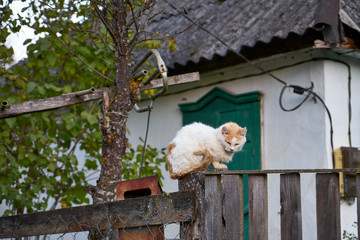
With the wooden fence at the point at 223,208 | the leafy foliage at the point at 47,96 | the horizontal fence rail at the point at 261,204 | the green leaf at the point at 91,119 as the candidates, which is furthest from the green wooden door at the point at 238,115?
Result: the horizontal fence rail at the point at 261,204

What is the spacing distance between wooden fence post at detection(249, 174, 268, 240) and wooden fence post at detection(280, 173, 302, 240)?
3.8 inches

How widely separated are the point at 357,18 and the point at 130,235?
13.2ft

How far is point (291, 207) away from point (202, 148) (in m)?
0.95

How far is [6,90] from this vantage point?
5555 mm

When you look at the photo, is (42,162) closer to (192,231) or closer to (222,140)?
(222,140)

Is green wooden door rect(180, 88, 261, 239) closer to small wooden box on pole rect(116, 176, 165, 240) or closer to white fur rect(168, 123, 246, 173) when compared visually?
white fur rect(168, 123, 246, 173)

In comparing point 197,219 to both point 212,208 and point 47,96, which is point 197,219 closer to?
point 212,208

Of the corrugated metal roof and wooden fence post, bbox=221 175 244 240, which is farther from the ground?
the corrugated metal roof

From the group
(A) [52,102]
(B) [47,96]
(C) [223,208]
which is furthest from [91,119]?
(C) [223,208]

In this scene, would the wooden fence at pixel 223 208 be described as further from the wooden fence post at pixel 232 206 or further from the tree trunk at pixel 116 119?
the tree trunk at pixel 116 119

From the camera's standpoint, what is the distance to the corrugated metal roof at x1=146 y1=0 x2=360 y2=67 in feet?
18.5

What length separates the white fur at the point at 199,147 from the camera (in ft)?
10.6

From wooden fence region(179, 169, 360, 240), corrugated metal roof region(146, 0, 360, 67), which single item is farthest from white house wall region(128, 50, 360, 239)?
wooden fence region(179, 169, 360, 240)

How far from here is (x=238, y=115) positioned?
6.45 meters
